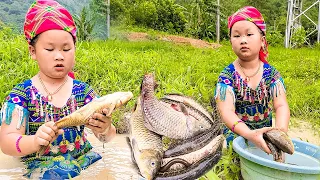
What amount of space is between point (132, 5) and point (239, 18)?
57.2ft

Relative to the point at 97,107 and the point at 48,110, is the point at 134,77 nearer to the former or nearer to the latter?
the point at 48,110

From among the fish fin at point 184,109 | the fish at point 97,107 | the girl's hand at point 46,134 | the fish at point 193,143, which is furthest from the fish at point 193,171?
the girl's hand at point 46,134

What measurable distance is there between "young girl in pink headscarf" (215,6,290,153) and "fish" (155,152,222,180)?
312 mm

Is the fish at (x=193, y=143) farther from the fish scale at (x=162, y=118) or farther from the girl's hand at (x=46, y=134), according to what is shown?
the girl's hand at (x=46, y=134)

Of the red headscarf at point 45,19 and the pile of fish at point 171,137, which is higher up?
the red headscarf at point 45,19

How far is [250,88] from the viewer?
9.77 ft

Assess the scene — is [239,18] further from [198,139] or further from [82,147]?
[82,147]

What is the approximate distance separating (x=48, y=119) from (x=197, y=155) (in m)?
0.97

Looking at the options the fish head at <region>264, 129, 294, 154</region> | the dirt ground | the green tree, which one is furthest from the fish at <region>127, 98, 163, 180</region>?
the green tree

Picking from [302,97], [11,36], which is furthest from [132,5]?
[302,97]

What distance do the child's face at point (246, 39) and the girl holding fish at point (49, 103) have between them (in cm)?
113


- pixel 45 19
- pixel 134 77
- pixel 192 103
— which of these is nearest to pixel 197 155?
pixel 192 103

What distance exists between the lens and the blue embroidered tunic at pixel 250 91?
2953 mm

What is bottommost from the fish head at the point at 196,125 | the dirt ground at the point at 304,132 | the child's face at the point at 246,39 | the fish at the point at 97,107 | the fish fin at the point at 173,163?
the dirt ground at the point at 304,132
